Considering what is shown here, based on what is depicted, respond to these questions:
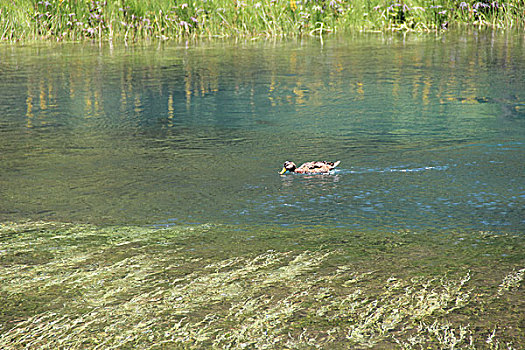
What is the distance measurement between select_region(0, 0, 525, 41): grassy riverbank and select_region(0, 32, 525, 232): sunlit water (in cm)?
270

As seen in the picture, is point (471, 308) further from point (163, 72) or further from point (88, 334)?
point (163, 72)

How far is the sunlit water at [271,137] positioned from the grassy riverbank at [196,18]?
106 inches

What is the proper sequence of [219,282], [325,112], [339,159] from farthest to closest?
[325,112]
[339,159]
[219,282]

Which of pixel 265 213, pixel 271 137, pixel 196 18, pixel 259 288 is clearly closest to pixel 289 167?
pixel 265 213

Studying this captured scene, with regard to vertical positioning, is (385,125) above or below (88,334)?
above

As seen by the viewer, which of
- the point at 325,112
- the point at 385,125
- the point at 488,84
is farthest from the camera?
the point at 488,84

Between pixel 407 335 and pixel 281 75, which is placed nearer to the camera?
pixel 407 335

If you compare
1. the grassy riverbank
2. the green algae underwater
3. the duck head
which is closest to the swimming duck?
the duck head

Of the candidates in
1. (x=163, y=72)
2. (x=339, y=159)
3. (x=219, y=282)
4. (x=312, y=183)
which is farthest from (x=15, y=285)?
(x=163, y=72)

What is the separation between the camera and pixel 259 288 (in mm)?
3854

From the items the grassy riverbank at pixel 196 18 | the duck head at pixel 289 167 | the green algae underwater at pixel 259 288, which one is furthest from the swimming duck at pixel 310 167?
the grassy riverbank at pixel 196 18

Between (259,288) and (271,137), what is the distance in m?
4.22

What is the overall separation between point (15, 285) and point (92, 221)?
1.27 m

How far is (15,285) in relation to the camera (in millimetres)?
3986
